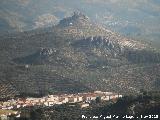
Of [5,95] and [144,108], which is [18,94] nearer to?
[5,95]

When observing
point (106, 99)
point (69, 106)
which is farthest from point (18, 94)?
point (69, 106)

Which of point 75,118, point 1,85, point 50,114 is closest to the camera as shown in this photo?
point 75,118

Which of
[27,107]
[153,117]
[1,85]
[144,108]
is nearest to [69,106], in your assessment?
[27,107]

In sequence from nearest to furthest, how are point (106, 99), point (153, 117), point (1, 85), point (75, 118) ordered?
1. point (153, 117)
2. point (75, 118)
3. point (106, 99)
4. point (1, 85)

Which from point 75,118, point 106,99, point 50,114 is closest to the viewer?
point 75,118

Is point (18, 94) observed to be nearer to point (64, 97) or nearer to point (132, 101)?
point (64, 97)

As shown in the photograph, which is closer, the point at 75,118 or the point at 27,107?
the point at 75,118

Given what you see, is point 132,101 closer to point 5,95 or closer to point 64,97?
point 64,97

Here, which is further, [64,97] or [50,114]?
[64,97]

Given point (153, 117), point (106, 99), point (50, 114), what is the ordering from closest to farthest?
point (153, 117), point (50, 114), point (106, 99)
